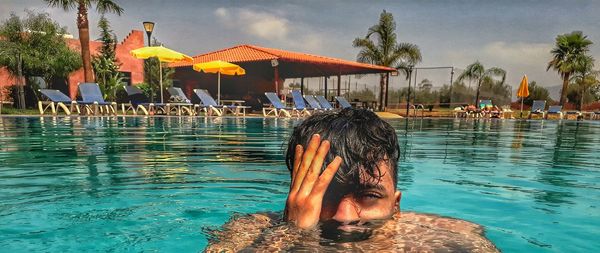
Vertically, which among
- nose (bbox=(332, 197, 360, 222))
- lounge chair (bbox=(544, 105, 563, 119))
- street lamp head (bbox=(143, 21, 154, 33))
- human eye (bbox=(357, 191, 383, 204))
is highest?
street lamp head (bbox=(143, 21, 154, 33))

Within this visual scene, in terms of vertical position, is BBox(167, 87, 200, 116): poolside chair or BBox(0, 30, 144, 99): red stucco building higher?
BBox(0, 30, 144, 99): red stucco building

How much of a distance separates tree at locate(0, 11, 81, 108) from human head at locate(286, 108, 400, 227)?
20798mm

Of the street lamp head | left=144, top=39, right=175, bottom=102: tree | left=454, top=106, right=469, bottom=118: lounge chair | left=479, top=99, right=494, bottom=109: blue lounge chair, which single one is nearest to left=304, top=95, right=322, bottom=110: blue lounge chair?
the street lamp head

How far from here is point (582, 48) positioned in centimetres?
3328

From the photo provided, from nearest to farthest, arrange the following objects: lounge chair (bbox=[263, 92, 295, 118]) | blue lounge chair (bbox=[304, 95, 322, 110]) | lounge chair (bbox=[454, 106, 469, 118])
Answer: lounge chair (bbox=[263, 92, 295, 118]) → blue lounge chair (bbox=[304, 95, 322, 110]) → lounge chair (bbox=[454, 106, 469, 118])

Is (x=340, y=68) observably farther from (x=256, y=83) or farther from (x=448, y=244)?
(x=448, y=244)

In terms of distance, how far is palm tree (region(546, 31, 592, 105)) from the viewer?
3278 centimetres

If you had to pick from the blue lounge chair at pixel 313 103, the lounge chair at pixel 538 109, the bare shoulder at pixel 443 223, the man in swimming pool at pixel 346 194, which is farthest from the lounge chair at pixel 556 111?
the man in swimming pool at pixel 346 194

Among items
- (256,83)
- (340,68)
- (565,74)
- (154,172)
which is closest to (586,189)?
(154,172)

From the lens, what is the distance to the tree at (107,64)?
2148cm

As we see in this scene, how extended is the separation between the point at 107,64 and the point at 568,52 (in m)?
33.5

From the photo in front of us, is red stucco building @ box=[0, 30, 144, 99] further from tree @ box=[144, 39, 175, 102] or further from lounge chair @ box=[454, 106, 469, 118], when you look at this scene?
lounge chair @ box=[454, 106, 469, 118]

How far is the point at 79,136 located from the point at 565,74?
118ft

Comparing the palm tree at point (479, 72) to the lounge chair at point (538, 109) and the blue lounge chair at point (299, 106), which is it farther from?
the blue lounge chair at point (299, 106)
